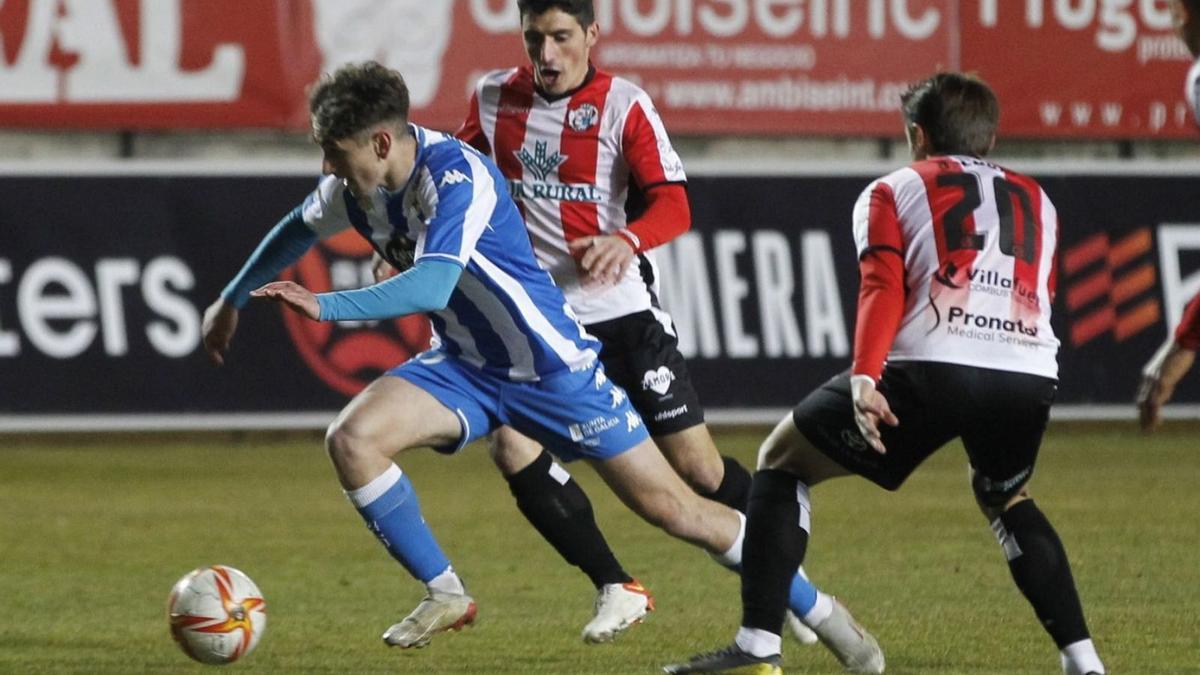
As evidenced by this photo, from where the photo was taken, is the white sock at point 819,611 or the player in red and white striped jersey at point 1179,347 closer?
the player in red and white striped jersey at point 1179,347

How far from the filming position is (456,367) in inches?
231

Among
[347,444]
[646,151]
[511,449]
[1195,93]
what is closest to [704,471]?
[511,449]

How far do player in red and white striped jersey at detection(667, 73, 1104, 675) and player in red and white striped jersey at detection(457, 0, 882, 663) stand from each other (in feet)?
3.69

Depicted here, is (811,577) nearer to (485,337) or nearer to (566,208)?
(566,208)

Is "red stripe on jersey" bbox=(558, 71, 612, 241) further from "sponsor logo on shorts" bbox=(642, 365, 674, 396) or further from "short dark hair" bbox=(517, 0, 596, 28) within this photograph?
"sponsor logo on shorts" bbox=(642, 365, 674, 396)

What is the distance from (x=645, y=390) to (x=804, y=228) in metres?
7.35

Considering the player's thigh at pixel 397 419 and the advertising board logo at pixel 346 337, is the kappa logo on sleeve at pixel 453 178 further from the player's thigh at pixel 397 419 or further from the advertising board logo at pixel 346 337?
the advertising board logo at pixel 346 337

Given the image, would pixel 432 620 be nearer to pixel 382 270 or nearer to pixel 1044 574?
pixel 382 270

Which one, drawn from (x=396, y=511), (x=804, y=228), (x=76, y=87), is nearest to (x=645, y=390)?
(x=396, y=511)

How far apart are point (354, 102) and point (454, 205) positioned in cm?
37

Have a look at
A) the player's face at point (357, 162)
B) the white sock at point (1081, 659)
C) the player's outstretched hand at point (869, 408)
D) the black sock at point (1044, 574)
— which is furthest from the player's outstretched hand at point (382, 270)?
the white sock at point (1081, 659)

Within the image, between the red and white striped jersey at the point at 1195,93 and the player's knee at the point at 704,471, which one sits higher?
the red and white striped jersey at the point at 1195,93

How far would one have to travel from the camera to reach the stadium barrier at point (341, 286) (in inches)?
517

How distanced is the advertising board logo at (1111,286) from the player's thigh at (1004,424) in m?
8.60
